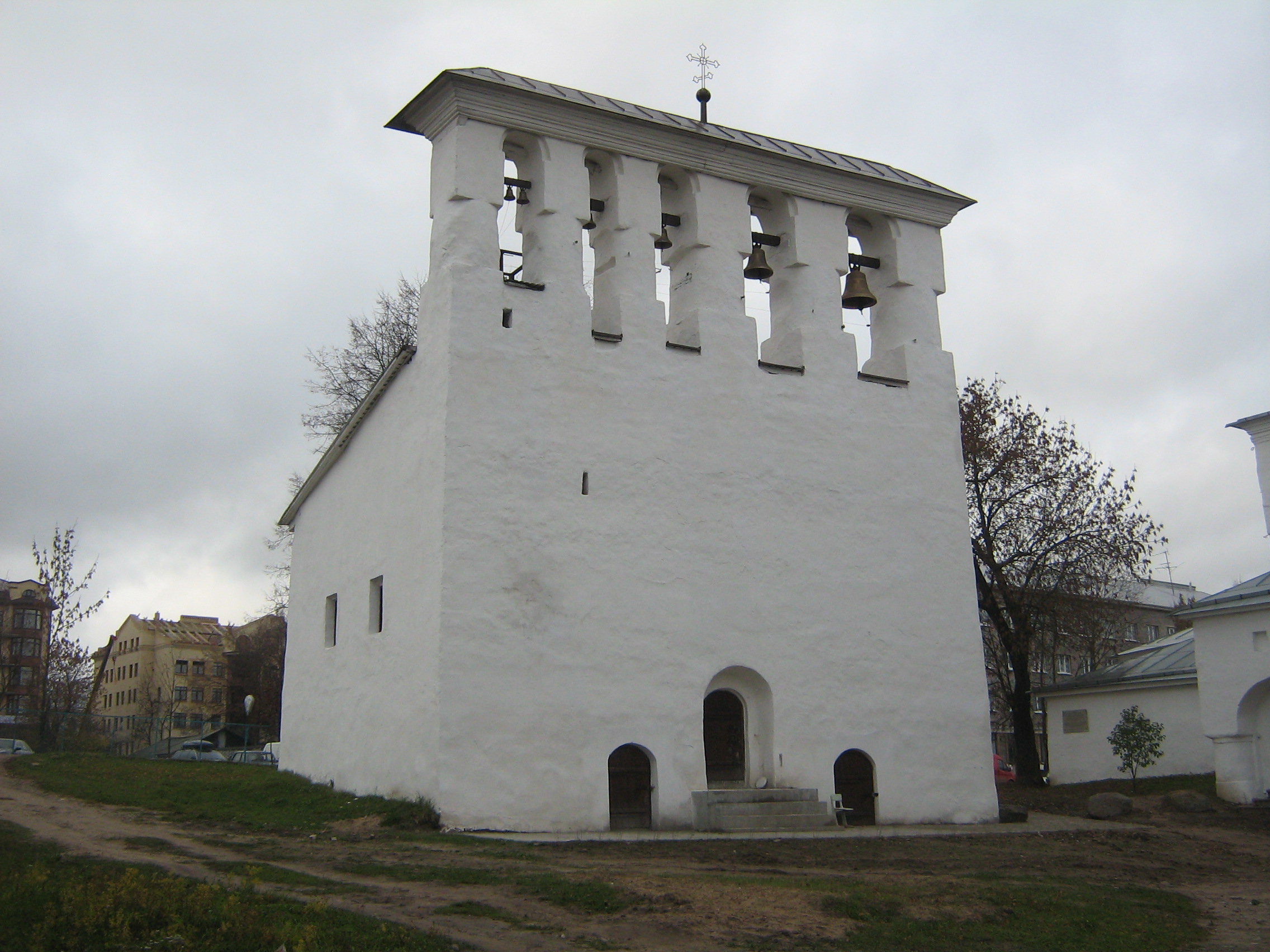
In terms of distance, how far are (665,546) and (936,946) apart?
7.56 m

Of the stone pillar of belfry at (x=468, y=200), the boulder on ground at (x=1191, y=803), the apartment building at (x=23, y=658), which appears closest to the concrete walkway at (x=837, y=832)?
the boulder on ground at (x=1191, y=803)

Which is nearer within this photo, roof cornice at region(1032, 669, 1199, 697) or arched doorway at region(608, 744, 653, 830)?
arched doorway at region(608, 744, 653, 830)

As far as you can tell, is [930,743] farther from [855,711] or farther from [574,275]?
[574,275]

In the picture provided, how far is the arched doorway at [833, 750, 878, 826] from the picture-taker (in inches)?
607

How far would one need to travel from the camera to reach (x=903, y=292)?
58.1 ft

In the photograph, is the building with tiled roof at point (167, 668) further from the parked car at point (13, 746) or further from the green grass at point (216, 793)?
the green grass at point (216, 793)

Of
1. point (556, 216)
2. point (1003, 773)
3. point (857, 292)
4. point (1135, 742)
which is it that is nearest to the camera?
point (556, 216)

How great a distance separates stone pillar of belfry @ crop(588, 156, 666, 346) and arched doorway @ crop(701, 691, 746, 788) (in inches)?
193

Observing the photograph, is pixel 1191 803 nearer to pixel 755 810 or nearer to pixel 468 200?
pixel 755 810

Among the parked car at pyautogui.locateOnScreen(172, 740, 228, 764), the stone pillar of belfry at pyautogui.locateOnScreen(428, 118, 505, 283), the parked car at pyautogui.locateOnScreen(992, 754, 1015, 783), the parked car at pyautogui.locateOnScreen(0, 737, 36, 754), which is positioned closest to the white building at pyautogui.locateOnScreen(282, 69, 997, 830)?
the stone pillar of belfry at pyautogui.locateOnScreen(428, 118, 505, 283)

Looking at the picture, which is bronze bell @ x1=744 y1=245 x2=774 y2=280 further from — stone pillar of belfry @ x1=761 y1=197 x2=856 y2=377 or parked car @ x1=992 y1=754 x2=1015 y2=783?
parked car @ x1=992 y1=754 x2=1015 y2=783

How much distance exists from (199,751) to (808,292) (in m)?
22.3

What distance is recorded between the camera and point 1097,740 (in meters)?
24.1

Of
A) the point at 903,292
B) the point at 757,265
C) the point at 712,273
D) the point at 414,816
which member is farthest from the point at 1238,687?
the point at 414,816
